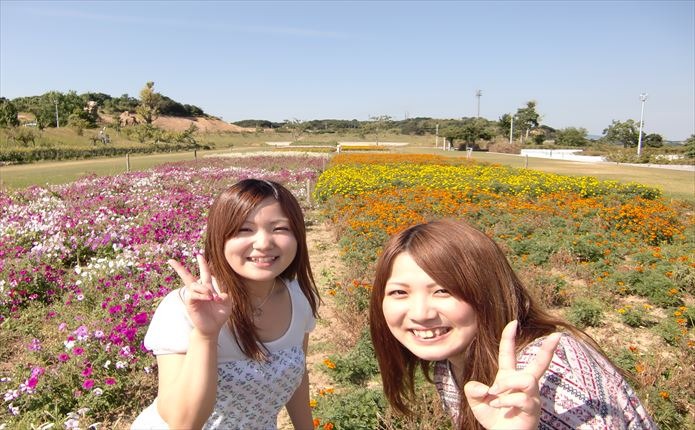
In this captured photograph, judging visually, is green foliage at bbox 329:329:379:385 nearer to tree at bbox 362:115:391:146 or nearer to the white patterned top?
the white patterned top

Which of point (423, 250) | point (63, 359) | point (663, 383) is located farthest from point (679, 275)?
point (63, 359)

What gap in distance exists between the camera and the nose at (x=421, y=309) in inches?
50.3

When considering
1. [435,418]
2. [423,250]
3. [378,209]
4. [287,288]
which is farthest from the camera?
[378,209]

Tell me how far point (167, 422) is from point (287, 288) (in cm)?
61

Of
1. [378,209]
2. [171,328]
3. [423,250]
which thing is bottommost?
[378,209]

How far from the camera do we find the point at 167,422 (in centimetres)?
134

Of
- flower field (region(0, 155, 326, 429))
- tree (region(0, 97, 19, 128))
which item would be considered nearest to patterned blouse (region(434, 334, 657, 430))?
flower field (region(0, 155, 326, 429))

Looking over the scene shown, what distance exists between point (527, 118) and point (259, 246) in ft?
235

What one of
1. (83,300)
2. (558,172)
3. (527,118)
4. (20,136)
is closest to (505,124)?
(527,118)

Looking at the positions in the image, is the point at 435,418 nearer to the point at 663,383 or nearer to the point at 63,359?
the point at 663,383

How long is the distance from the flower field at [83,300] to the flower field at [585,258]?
1.45 metres

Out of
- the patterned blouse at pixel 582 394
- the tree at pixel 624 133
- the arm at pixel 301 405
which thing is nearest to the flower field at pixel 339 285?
the arm at pixel 301 405

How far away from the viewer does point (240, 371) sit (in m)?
1.51

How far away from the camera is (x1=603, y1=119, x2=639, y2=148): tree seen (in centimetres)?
5384
